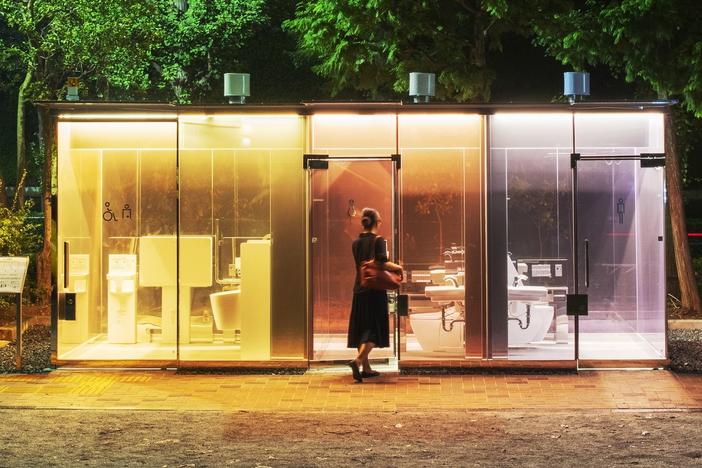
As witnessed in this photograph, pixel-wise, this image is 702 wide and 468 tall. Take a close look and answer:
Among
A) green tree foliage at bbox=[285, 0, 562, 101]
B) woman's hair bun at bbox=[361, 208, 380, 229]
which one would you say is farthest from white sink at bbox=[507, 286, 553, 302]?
green tree foliage at bbox=[285, 0, 562, 101]

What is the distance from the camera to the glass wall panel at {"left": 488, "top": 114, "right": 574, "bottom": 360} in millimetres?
11148

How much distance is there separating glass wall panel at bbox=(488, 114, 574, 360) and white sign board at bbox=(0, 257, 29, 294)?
470 cm

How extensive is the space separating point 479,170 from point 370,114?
1.20 metres

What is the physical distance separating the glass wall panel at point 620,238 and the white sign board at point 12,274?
5577 millimetres

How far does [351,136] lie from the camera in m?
11.3

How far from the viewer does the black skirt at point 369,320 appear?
1077cm

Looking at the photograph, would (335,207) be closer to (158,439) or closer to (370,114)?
(370,114)

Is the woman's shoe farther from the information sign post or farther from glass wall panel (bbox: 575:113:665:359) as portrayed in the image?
the information sign post

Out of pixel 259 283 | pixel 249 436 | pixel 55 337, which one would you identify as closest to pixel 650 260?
pixel 259 283

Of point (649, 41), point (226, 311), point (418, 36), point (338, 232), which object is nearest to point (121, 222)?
point (226, 311)

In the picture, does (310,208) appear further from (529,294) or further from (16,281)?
(16,281)

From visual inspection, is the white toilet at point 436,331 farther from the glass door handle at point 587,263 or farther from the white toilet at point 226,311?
the white toilet at point 226,311

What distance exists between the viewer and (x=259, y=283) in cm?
1138

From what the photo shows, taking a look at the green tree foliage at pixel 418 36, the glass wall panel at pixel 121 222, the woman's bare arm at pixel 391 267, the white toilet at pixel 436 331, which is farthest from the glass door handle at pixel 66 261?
the green tree foliage at pixel 418 36
